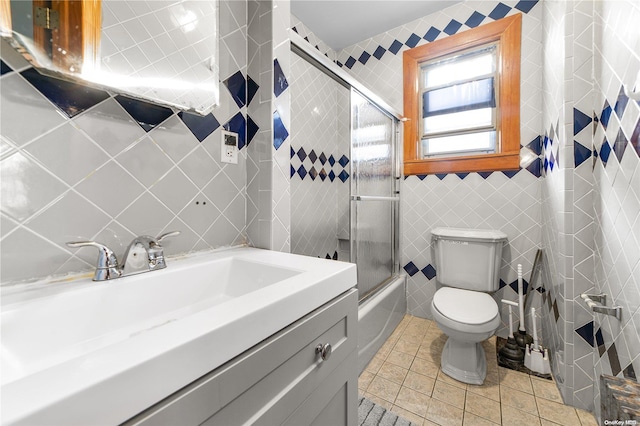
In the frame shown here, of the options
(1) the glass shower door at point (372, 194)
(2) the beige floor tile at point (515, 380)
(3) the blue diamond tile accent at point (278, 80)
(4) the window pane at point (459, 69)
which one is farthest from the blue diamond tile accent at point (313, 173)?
(2) the beige floor tile at point (515, 380)

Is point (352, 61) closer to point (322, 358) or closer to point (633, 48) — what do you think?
point (633, 48)

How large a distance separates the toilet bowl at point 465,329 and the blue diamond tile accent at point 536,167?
38.3 inches

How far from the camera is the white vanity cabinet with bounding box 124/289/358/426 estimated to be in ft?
1.47

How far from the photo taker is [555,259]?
5.06ft

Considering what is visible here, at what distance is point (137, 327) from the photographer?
72 centimetres

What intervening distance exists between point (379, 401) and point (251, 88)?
5.65ft

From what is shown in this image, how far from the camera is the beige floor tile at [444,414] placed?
1.28 metres

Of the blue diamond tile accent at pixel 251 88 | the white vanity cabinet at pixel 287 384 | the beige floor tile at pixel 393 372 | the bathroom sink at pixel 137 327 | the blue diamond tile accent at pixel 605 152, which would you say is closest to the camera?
the bathroom sink at pixel 137 327

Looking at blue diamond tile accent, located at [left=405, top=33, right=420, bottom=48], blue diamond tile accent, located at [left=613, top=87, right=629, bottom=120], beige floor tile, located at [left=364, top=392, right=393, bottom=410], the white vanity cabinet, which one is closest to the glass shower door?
beige floor tile, located at [left=364, top=392, right=393, bottom=410]

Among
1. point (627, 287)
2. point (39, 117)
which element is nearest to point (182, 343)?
point (39, 117)

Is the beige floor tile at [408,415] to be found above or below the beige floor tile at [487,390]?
below

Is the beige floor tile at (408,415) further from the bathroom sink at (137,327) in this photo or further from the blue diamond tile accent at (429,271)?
the blue diamond tile accent at (429,271)

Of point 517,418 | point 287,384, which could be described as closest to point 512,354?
point 517,418

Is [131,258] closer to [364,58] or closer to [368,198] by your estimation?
[368,198]
